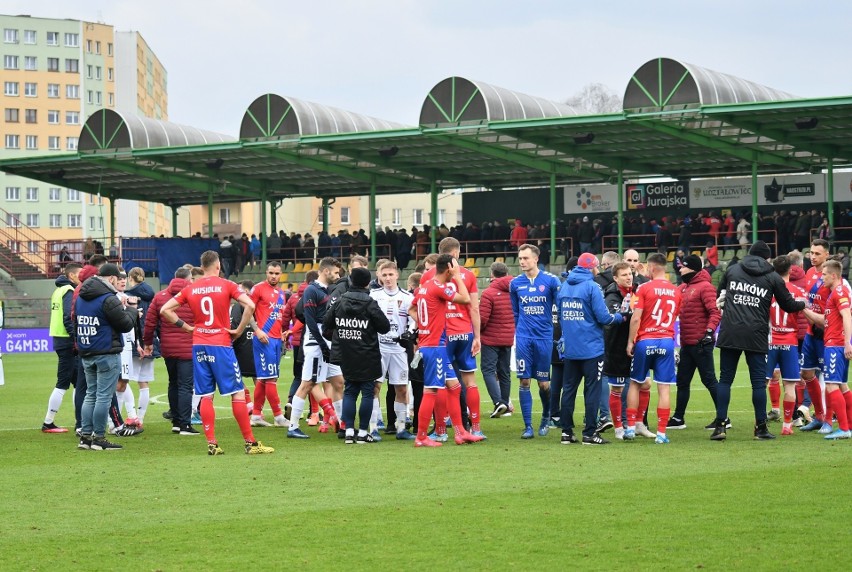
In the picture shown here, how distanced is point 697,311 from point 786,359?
1.08 m

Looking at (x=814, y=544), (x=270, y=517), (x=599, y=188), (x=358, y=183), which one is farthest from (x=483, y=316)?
(x=358, y=183)

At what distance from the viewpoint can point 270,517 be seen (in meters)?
8.48

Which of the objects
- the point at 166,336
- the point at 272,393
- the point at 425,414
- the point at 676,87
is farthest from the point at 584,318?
the point at 676,87

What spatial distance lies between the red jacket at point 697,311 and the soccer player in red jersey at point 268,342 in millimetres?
4801

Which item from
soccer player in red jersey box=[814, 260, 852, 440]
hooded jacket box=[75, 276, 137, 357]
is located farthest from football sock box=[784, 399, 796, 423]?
hooded jacket box=[75, 276, 137, 357]

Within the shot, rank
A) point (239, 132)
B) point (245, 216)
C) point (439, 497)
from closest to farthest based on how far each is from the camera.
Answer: point (439, 497), point (239, 132), point (245, 216)

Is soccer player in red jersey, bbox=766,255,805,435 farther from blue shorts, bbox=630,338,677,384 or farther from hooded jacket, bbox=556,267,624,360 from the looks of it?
hooded jacket, bbox=556,267,624,360

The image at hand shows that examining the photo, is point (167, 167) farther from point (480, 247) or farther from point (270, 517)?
point (270, 517)

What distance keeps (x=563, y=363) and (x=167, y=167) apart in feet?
109

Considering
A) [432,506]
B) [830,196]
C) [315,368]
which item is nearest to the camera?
[432,506]

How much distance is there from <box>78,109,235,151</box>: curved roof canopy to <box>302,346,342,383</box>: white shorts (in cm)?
2877

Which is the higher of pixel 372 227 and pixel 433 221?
pixel 433 221

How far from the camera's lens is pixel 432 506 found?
346 inches

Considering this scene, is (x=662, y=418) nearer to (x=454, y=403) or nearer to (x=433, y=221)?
(x=454, y=403)
